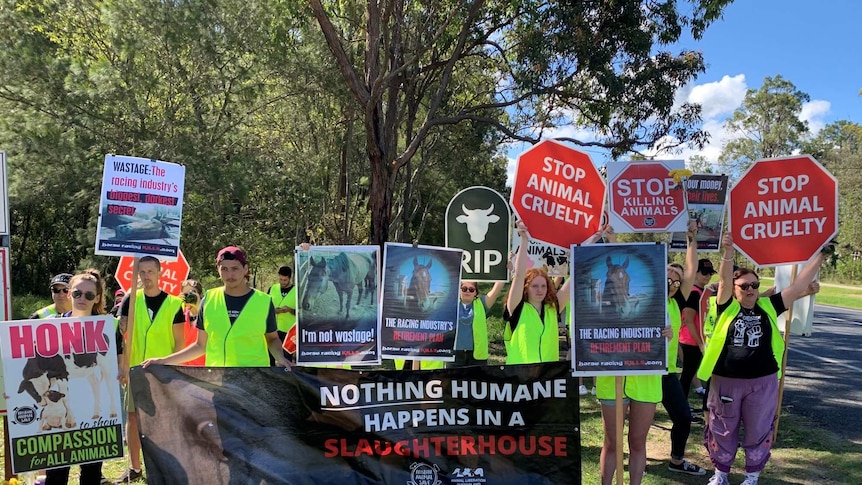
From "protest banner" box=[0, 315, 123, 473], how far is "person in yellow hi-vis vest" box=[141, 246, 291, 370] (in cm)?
47

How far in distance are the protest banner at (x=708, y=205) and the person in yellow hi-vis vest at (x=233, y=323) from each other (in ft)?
17.1

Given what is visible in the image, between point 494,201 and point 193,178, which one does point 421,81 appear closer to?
point 193,178

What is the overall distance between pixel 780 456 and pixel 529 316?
3.59 metres

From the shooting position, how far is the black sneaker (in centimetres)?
571

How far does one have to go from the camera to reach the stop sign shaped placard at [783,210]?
5160 mm

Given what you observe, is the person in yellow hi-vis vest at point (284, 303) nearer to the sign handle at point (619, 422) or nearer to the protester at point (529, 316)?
the protester at point (529, 316)

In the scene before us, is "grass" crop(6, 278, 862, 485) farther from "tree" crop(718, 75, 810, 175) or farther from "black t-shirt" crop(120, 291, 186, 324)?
"tree" crop(718, 75, 810, 175)

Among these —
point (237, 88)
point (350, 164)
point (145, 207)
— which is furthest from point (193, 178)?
point (145, 207)

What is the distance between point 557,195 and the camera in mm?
4824

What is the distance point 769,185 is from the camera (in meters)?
5.36

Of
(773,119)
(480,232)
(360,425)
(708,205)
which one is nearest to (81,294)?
(360,425)

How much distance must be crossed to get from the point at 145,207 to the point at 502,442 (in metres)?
3.23

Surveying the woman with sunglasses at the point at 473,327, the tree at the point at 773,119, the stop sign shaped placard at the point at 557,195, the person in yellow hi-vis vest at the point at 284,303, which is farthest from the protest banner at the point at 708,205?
the tree at the point at 773,119

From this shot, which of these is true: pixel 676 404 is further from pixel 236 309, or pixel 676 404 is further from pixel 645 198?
pixel 236 309
